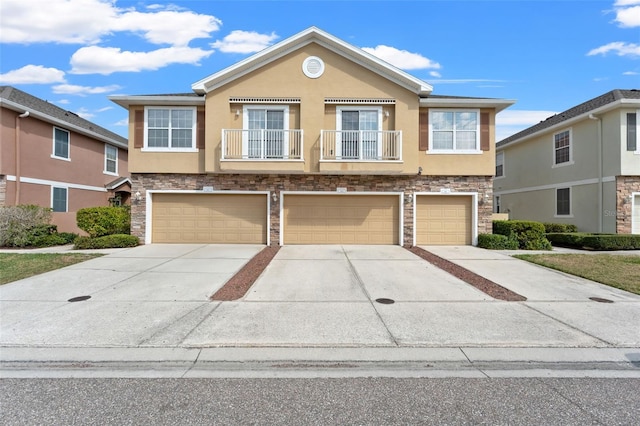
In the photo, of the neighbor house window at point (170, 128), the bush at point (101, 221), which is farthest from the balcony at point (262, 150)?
the bush at point (101, 221)

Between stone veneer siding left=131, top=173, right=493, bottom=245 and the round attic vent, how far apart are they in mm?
4100

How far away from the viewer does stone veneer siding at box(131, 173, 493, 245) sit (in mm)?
13484

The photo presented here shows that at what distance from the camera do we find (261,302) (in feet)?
20.5

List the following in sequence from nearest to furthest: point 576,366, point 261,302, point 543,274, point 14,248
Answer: point 576,366 < point 261,302 < point 543,274 < point 14,248

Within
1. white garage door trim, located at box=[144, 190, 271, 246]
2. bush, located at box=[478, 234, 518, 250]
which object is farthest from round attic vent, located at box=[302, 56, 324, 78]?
bush, located at box=[478, 234, 518, 250]

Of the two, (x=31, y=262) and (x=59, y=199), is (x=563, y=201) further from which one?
(x=59, y=199)

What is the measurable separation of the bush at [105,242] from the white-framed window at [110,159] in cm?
1025

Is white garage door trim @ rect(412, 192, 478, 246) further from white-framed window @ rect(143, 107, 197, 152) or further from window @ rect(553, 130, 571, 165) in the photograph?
white-framed window @ rect(143, 107, 197, 152)

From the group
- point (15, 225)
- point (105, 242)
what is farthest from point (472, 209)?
point (15, 225)

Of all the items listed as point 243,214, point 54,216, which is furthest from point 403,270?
point 54,216

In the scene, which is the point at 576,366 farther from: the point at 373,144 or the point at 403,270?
the point at 373,144

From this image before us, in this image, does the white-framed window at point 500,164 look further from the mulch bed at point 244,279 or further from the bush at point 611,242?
the mulch bed at point 244,279

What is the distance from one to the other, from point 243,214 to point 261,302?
7.97 meters

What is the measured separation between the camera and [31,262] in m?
9.78
